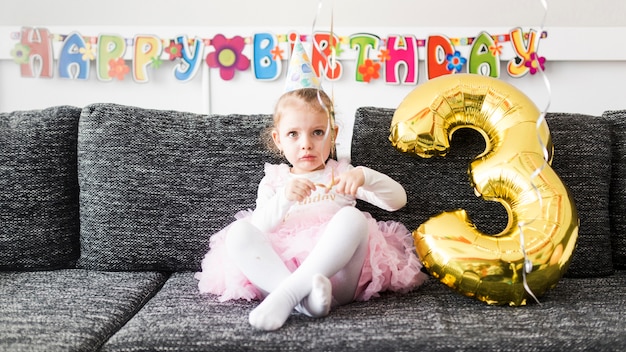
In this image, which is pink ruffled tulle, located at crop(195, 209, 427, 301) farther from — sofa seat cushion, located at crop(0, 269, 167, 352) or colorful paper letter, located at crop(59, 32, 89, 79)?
colorful paper letter, located at crop(59, 32, 89, 79)

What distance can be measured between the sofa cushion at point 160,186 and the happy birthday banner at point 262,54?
20.3 inches

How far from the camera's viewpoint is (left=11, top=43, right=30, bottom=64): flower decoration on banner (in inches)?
82.1

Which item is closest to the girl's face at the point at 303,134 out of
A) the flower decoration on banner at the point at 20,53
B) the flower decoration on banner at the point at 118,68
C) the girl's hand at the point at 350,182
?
the girl's hand at the point at 350,182

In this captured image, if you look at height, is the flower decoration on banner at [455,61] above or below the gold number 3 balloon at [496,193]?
above

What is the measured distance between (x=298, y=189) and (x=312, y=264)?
6.9 inches

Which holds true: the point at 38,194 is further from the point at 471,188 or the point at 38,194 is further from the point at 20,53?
the point at 471,188

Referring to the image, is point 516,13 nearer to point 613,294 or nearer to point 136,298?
point 613,294

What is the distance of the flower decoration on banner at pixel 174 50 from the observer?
2.04 m

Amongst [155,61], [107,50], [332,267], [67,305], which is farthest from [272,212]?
[107,50]

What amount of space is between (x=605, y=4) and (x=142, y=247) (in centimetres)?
161

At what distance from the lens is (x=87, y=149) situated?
1580 mm

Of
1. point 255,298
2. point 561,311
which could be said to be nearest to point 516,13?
point 561,311

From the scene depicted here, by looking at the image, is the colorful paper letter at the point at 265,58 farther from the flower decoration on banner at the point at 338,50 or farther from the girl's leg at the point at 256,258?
the girl's leg at the point at 256,258

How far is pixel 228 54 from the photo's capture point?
6.68ft
